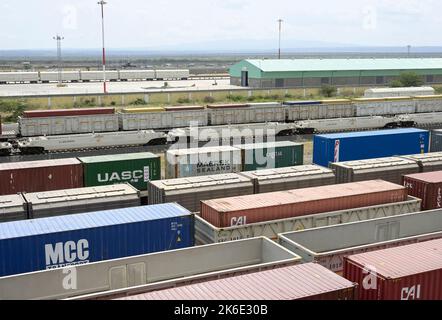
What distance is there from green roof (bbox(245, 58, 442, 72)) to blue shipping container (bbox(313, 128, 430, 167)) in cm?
5764

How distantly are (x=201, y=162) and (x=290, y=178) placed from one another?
6.19 m

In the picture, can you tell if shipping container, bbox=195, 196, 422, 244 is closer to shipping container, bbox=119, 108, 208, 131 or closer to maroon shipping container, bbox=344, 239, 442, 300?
maroon shipping container, bbox=344, 239, 442, 300

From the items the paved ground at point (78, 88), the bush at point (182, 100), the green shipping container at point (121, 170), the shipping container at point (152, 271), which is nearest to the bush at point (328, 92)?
the paved ground at point (78, 88)

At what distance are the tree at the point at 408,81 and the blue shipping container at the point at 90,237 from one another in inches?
3340

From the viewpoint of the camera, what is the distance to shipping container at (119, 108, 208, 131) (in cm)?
4728

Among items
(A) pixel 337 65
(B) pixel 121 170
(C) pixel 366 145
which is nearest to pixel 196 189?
(B) pixel 121 170

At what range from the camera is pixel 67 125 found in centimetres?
4478

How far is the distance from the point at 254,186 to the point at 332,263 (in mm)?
8526

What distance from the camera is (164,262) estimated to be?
1655 centimetres

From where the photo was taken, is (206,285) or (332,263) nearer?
(206,285)

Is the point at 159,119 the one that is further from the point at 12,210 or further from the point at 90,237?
the point at 90,237

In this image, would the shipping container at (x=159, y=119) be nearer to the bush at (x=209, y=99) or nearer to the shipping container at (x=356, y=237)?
the bush at (x=209, y=99)
